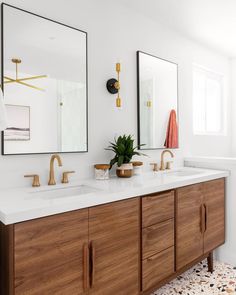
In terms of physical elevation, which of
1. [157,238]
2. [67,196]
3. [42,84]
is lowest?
[157,238]

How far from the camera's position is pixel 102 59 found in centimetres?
217

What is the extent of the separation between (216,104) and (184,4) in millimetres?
1904

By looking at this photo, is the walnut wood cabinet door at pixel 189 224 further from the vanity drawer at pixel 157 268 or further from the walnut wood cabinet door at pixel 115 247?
the walnut wood cabinet door at pixel 115 247

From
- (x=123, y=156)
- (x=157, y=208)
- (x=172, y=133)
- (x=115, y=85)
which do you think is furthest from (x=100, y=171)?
(x=172, y=133)

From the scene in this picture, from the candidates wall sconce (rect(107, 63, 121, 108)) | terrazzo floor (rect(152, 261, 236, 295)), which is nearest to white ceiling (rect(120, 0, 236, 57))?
wall sconce (rect(107, 63, 121, 108))

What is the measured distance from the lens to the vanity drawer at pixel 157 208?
1704 millimetres

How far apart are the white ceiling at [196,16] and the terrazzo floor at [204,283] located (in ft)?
8.18

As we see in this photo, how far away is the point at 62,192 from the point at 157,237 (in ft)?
2.43

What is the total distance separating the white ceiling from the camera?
235 centimetres

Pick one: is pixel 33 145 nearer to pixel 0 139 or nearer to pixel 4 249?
pixel 0 139

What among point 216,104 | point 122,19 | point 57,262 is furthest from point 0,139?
point 216,104

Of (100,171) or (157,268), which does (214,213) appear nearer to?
(157,268)

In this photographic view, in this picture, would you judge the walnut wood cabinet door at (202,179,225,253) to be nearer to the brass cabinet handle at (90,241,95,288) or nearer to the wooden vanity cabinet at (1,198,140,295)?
the wooden vanity cabinet at (1,198,140,295)

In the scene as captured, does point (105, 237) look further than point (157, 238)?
No
